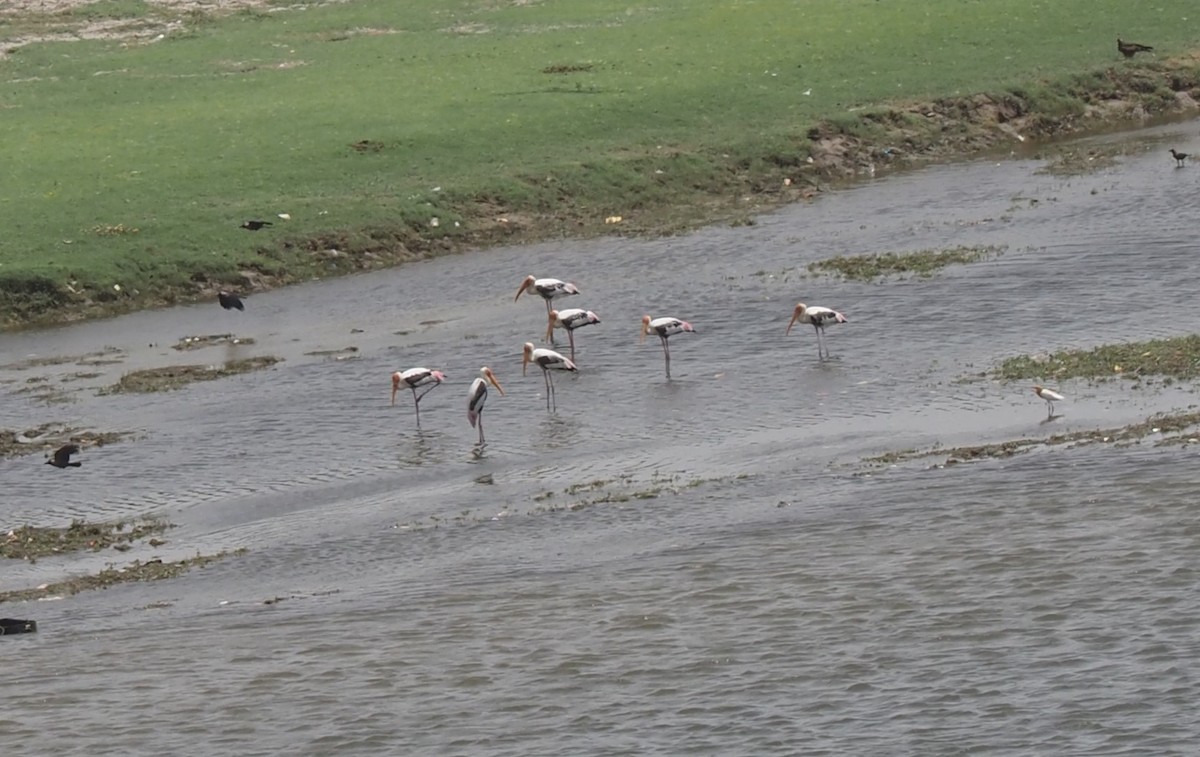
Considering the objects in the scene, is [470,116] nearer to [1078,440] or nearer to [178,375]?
[178,375]

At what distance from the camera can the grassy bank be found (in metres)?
31.7

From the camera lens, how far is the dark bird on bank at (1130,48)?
42000 mm

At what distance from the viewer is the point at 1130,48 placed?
138 ft

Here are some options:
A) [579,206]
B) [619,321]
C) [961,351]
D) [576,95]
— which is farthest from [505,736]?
[576,95]

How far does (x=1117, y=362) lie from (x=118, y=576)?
11.0 meters

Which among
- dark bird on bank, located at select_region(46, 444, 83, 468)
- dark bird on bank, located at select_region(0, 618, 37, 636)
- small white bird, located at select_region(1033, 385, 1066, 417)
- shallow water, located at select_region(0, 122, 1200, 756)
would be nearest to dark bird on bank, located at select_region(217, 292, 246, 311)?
shallow water, located at select_region(0, 122, 1200, 756)

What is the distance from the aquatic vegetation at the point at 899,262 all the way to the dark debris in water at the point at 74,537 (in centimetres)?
1252

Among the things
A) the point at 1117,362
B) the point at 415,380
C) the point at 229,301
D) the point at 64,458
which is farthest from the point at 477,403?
the point at 229,301

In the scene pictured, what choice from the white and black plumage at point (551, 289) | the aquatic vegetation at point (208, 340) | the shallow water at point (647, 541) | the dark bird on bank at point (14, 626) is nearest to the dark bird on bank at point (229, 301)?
the shallow water at point (647, 541)

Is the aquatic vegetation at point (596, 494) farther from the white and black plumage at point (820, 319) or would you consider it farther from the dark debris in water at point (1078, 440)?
the white and black plumage at point (820, 319)

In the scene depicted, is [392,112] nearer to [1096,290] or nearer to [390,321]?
[390,321]

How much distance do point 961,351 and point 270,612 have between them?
Result: 10192 millimetres

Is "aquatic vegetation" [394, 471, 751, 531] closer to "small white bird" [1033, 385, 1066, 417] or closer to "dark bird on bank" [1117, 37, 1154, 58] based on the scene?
"small white bird" [1033, 385, 1066, 417]

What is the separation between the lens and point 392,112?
125 ft
